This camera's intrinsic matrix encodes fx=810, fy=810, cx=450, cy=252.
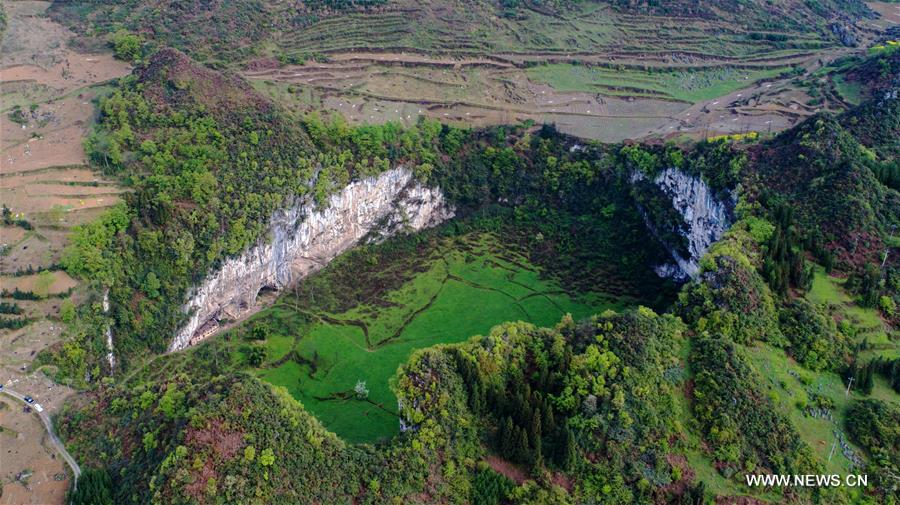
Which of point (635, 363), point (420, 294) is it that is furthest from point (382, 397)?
point (635, 363)

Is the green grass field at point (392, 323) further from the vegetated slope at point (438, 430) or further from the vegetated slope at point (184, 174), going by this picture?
the vegetated slope at point (438, 430)

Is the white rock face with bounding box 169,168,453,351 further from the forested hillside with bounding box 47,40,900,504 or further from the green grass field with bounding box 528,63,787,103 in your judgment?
the green grass field with bounding box 528,63,787,103

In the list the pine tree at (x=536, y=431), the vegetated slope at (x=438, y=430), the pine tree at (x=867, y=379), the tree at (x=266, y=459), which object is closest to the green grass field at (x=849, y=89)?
the pine tree at (x=867, y=379)

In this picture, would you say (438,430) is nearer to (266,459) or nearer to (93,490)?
(266,459)

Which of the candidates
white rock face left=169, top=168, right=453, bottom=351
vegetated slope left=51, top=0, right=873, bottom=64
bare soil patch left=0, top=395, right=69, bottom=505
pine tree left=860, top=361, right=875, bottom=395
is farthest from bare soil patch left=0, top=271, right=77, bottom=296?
pine tree left=860, top=361, right=875, bottom=395

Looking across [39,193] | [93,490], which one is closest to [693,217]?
[93,490]

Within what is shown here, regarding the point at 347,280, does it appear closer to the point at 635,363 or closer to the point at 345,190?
the point at 345,190
